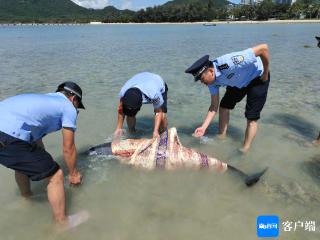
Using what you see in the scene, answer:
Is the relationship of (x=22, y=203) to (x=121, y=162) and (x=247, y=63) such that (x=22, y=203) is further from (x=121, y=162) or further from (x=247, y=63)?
(x=247, y=63)

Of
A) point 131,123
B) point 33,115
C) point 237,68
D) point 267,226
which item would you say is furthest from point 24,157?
point 131,123

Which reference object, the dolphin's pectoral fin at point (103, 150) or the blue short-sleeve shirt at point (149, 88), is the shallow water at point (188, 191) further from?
the blue short-sleeve shirt at point (149, 88)

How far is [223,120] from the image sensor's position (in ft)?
22.9

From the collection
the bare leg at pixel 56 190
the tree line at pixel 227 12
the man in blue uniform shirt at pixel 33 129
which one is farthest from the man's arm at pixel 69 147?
the tree line at pixel 227 12

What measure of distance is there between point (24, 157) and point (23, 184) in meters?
1.25

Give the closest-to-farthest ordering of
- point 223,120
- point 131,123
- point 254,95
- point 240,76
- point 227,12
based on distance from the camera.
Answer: point 240,76, point 254,95, point 223,120, point 131,123, point 227,12

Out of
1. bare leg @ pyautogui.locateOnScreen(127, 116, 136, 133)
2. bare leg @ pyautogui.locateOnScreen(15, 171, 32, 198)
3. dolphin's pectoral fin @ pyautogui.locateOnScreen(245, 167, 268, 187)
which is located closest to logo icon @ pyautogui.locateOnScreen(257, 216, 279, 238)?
dolphin's pectoral fin @ pyautogui.locateOnScreen(245, 167, 268, 187)

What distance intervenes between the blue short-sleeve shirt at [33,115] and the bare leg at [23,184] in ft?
3.56

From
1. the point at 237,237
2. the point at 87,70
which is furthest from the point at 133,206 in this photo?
the point at 87,70

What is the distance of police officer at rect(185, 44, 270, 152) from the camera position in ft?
17.3

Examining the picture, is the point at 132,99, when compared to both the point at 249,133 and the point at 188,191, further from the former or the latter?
the point at 249,133

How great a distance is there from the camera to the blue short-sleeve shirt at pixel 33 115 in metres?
3.76

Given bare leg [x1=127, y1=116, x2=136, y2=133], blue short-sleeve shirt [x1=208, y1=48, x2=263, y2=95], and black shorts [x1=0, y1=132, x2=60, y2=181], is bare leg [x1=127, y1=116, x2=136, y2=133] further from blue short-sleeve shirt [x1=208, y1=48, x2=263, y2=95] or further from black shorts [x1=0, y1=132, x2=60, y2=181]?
black shorts [x1=0, y1=132, x2=60, y2=181]

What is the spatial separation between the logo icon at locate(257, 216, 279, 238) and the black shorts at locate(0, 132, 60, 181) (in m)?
2.72
